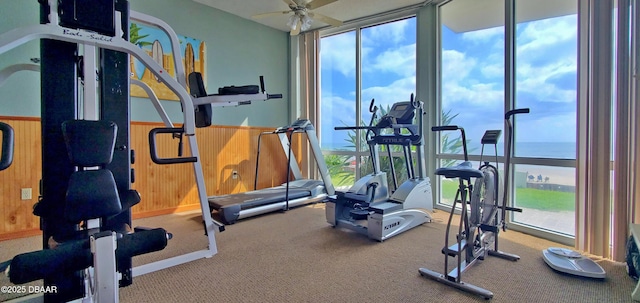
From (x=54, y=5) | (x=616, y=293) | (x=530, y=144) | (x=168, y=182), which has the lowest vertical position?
(x=616, y=293)

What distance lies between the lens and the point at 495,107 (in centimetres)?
374

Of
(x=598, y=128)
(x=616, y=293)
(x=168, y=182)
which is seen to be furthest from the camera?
(x=168, y=182)

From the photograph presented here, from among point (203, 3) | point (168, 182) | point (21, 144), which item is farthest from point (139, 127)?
point (203, 3)

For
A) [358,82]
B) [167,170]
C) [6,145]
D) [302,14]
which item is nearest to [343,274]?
→ [6,145]

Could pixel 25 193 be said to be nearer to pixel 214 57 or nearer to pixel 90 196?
pixel 90 196

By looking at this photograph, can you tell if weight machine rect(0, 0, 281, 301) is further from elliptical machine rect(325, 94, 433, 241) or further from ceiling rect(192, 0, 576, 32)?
ceiling rect(192, 0, 576, 32)

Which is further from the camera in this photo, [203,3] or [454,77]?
[203,3]

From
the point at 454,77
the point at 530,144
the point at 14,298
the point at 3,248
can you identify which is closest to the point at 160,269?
the point at 14,298

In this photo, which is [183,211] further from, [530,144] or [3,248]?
[530,144]

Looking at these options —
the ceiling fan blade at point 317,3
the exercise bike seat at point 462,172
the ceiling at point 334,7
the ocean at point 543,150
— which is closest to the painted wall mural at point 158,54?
the ceiling at point 334,7

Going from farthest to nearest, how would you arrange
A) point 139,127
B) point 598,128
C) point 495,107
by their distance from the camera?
point 139,127
point 495,107
point 598,128

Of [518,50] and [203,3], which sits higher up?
[203,3]

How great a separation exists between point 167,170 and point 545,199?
4.73 meters

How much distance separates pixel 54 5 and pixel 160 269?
193 centimetres
